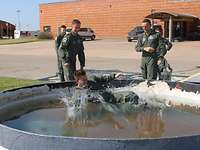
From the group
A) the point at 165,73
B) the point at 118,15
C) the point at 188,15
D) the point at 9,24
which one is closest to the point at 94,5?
the point at 118,15

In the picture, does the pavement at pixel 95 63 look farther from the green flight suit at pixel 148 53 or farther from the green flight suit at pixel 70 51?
the green flight suit at pixel 148 53

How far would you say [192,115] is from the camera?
23.8 ft

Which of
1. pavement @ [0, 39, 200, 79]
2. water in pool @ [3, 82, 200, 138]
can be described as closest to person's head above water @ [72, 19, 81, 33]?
water in pool @ [3, 82, 200, 138]

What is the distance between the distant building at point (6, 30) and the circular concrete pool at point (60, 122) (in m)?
69.5

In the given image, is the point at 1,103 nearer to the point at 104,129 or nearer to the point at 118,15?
the point at 104,129

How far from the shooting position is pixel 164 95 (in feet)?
25.7

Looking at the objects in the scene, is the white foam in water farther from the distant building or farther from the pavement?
the distant building

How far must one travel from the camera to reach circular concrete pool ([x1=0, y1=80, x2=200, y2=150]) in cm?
421

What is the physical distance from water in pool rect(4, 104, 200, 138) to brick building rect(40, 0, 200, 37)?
39.4 metres

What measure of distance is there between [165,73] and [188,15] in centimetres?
4033

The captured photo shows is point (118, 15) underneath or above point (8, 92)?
above

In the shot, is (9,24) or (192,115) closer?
(192,115)

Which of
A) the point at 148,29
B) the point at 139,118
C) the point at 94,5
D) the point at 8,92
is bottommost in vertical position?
the point at 139,118

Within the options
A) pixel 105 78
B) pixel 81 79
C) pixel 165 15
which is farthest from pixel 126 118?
pixel 165 15
